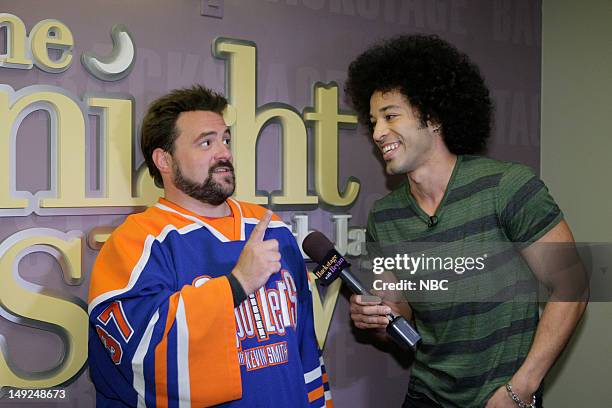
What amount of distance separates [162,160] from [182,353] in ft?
1.98

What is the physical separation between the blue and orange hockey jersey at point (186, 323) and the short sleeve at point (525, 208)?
27.2 inches

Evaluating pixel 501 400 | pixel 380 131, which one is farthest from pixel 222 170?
pixel 501 400

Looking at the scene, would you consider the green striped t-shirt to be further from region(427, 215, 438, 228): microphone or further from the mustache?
the mustache

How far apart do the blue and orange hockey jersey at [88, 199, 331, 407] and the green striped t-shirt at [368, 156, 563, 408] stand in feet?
1.48

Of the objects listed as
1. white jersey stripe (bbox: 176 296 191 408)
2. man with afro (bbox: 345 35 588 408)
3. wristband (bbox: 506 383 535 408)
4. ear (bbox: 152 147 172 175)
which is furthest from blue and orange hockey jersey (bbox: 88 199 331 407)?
wristband (bbox: 506 383 535 408)

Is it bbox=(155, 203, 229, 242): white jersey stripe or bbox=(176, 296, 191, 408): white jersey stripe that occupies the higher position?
bbox=(155, 203, 229, 242): white jersey stripe

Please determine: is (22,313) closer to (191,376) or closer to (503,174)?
(191,376)

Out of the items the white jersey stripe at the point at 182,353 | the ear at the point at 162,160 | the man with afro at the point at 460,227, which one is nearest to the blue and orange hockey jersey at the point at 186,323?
the white jersey stripe at the point at 182,353

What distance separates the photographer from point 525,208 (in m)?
1.95

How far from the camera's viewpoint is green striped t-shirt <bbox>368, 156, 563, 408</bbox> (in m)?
1.98

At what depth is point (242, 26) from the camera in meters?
2.32

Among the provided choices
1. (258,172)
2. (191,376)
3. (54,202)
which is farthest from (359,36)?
(191,376)

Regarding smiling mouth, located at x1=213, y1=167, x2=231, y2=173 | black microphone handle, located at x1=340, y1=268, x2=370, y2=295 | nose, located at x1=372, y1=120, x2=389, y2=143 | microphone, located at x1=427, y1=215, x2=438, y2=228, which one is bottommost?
black microphone handle, located at x1=340, y1=268, x2=370, y2=295

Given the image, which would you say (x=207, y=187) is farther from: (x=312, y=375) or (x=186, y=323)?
(x=312, y=375)
